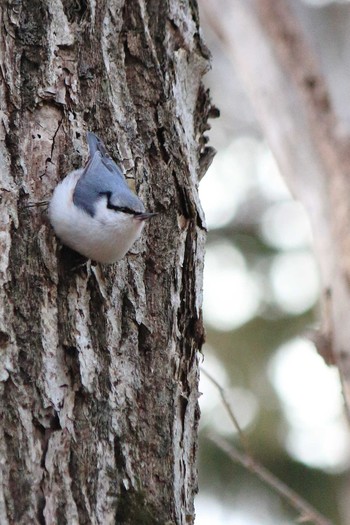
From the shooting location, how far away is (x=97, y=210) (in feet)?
7.44

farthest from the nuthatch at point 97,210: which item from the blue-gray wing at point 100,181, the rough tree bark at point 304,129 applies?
the rough tree bark at point 304,129

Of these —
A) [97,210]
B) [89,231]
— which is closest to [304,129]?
[97,210]

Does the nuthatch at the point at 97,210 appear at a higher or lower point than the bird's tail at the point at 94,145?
lower

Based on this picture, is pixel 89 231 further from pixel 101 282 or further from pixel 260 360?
pixel 260 360

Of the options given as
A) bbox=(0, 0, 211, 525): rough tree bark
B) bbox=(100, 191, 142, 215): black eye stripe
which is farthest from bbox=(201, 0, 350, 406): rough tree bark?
bbox=(100, 191, 142, 215): black eye stripe

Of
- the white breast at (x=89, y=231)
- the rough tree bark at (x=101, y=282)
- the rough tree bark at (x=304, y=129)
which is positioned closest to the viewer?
the rough tree bark at (x=101, y=282)

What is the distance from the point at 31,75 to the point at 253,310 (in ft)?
16.9

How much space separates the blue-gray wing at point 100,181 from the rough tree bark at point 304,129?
45.9 inches

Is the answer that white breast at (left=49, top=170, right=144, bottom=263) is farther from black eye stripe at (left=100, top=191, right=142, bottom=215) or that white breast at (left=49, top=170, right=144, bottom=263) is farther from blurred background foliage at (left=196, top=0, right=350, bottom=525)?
blurred background foliage at (left=196, top=0, right=350, bottom=525)

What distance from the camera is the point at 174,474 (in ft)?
6.60

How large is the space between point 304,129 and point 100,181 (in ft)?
5.35

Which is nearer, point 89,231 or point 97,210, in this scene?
point 89,231

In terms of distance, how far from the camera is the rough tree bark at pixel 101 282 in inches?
73.2

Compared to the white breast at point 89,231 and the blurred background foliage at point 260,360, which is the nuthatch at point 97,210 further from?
the blurred background foliage at point 260,360
